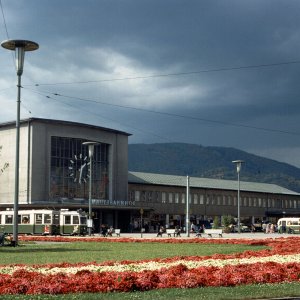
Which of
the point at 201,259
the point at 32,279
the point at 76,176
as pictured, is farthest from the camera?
the point at 76,176

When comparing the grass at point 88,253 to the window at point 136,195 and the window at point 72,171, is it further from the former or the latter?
the window at point 136,195

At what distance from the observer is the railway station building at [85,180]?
8894 centimetres

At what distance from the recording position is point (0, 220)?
7156 cm

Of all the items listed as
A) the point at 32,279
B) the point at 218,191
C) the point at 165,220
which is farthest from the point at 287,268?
the point at 218,191

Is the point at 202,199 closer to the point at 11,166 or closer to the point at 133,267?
the point at 11,166

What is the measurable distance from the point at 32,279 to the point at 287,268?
6704 millimetres

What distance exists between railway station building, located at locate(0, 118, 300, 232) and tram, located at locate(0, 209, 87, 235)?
29.4ft

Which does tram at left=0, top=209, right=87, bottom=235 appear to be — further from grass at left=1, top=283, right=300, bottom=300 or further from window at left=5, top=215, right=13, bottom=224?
grass at left=1, top=283, right=300, bottom=300

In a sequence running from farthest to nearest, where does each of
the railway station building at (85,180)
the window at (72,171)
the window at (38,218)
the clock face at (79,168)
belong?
1. the clock face at (79,168)
2. the window at (72,171)
3. the railway station building at (85,180)
4. the window at (38,218)

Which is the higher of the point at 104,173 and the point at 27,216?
the point at 104,173

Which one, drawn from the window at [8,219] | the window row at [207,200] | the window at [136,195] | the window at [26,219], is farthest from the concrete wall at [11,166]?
the window at [136,195]

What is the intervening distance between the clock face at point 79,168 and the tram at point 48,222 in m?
23.5

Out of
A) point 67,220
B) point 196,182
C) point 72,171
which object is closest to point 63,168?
point 72,171

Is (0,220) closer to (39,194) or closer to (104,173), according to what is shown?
(39,194)
